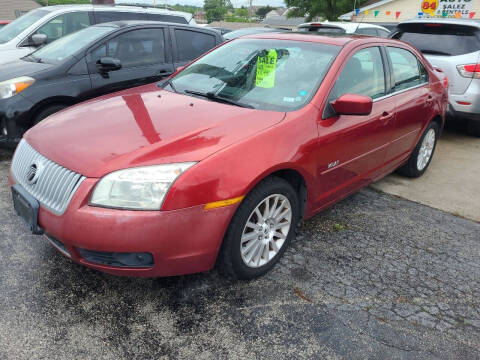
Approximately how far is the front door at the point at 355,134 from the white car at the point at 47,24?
514 cm

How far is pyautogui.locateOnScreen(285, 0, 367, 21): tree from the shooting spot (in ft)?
102

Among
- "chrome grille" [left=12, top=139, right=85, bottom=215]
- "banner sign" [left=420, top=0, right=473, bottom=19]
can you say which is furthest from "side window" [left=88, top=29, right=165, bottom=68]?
"banner sign" [left=420, top=0, right=473, bottom=19]

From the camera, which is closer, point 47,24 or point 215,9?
point 47,24

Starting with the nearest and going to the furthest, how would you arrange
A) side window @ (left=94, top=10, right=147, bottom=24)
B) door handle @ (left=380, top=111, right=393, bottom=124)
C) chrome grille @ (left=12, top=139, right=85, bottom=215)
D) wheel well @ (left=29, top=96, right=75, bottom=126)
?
chrome grille @ (left=12, top=139, right=85, bottom=215) < door handle @ (left=380, top=111, right=393, bottom=124) < wheel well @ (left=29, top=96, right=75, bottom=126) < side window @ (left=94, top=10, right=147, bottom=24)

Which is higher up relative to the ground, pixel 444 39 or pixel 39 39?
pixel 39 39

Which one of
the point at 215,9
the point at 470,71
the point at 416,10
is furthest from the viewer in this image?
the point at 215,9

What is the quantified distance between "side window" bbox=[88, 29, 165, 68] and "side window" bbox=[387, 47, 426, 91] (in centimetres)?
303

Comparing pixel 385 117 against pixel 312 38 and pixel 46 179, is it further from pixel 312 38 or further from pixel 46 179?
pixel 46 179

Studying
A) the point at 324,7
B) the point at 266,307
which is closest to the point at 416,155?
the point at 266,307

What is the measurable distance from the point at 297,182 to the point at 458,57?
4.34 meters

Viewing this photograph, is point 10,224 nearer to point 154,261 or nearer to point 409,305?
point 154,261

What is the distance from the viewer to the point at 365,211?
12.3 ft

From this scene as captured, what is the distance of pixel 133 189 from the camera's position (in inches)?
80.3

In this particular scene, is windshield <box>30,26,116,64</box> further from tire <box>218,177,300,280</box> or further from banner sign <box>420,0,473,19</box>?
banner sign <box>420,0,473,19</box>
